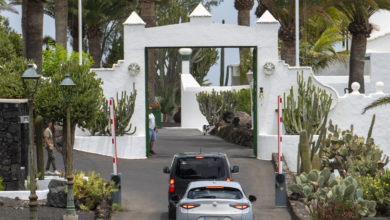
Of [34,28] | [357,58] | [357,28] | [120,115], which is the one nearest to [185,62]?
[357,58]

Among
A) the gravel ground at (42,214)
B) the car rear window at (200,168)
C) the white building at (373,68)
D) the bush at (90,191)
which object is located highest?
the white building at (373,68)

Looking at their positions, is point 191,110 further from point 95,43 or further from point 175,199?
point 175,199

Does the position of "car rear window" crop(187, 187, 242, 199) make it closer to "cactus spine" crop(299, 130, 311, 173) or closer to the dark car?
→ the dark car

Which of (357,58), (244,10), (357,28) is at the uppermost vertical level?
(244,10)

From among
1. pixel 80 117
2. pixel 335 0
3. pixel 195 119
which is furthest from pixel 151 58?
pixel 80 117

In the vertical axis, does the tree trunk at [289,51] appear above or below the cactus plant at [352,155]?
above

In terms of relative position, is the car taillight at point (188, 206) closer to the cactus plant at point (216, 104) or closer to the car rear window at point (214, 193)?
the car rear window at point (214, 193)

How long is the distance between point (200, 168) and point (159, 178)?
544 cm

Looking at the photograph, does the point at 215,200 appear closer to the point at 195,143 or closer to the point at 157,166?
the point at 157,166

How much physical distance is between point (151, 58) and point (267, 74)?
14.8m

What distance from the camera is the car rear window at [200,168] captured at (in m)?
11.9

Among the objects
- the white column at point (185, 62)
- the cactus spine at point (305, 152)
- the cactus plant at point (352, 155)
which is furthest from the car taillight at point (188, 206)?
the white column at point (185, 62)

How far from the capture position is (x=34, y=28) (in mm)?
20844

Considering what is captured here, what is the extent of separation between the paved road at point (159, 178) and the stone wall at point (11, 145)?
293cm
